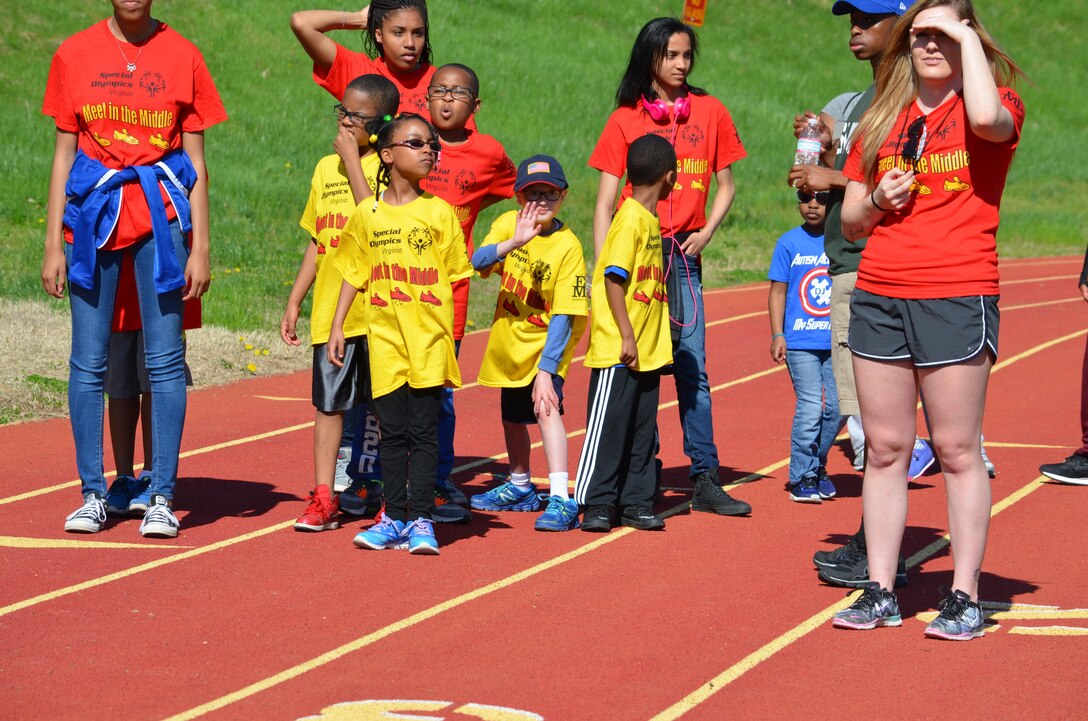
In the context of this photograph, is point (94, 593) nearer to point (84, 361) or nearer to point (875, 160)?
point (84, 361)

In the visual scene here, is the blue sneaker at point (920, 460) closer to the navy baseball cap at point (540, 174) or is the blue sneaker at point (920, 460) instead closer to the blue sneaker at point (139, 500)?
the navy baseball cap at point (540, 174)

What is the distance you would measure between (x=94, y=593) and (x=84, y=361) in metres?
1.29

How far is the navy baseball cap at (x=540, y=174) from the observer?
696 centimetres

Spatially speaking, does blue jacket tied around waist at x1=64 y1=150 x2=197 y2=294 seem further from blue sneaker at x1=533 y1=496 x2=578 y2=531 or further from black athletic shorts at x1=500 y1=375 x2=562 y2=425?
blue sneaker at x1=533 y1=496 x2=578 y2=531

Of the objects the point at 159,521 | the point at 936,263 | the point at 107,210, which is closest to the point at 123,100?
the point at 107,210

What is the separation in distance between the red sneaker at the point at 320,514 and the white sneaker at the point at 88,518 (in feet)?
2.80

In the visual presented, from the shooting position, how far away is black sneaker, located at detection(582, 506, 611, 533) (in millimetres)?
6879

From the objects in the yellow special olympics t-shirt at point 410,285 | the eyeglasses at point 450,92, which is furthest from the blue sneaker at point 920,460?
the eyeglasses at point 450,92

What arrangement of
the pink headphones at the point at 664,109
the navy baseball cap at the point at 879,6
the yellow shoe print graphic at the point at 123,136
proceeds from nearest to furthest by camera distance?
the navy baseball cap at the point at 879,6, the yellow shoe print graphic at the point at 123,136, the pink headphones at the point at 664,109

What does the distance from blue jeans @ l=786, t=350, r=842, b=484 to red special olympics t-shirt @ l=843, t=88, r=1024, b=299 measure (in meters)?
2.55

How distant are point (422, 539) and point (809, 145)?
2369 mm

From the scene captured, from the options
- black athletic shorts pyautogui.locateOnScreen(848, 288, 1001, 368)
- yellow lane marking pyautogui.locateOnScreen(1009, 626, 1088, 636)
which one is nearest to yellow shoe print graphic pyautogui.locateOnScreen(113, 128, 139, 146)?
black athletic shorts pyautogui.locateOnScreen(848, 288, 1001, 368)

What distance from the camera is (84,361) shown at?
662cm

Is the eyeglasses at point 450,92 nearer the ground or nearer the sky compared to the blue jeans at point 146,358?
nearer the sky
